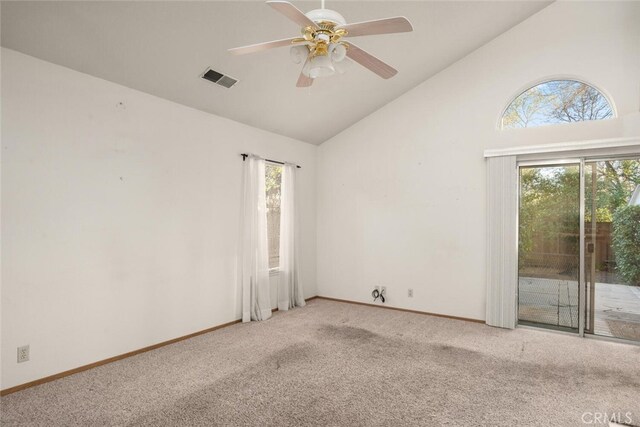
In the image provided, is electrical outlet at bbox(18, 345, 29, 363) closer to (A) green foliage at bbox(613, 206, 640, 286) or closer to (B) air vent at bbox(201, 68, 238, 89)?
(B) air vent at bbox(201, 68, 238, 89)

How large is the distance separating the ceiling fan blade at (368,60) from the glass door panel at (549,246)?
298 cm

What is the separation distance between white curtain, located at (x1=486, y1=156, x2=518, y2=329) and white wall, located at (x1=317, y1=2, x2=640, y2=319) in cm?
15

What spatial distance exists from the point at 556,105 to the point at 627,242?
68.2 inches

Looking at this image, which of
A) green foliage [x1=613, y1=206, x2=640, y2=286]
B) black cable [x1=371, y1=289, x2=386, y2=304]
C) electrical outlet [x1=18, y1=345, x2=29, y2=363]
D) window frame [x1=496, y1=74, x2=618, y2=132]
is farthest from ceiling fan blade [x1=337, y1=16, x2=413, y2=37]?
black cable [x1=371, y1=289, x2=386, y2=304]

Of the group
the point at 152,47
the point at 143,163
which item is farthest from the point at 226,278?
the point at 152,47

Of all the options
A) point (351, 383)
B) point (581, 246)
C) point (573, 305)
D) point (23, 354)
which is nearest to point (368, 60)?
point (351, 383)

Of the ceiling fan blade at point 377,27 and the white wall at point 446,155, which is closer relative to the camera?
the ceiling fan blade at point 377,27

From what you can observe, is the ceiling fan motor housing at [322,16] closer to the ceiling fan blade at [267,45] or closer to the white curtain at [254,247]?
the ceiling fan blade at [267,45]

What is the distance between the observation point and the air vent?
3559 millimetres

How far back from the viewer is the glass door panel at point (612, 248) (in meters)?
3.83

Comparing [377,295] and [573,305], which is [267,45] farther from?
[573,305]

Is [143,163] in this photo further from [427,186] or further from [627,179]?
[627,179]

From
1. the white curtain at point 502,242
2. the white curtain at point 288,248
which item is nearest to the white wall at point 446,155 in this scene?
the white curtain at point 502,242

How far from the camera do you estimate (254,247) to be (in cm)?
468
